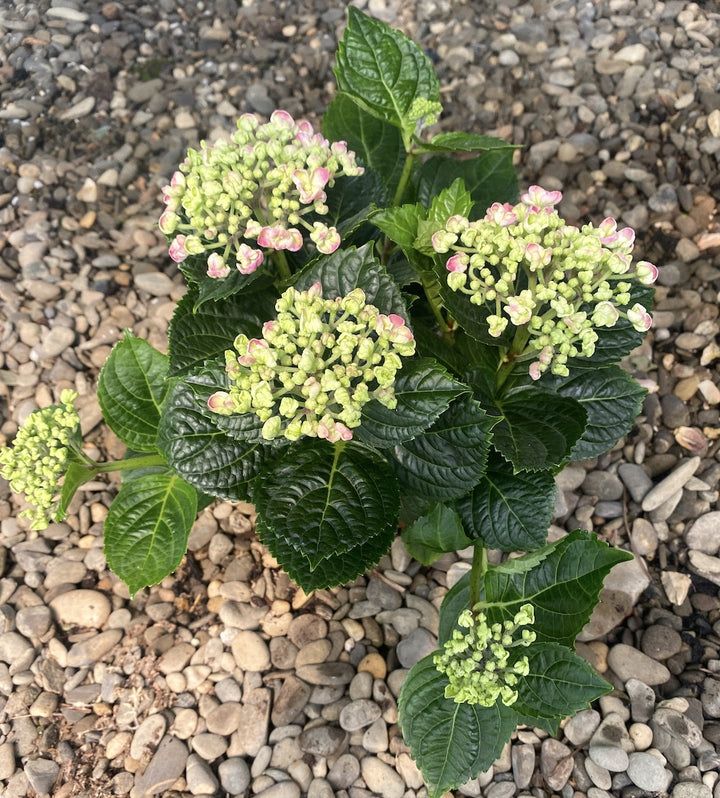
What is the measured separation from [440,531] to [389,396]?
2.00 ft

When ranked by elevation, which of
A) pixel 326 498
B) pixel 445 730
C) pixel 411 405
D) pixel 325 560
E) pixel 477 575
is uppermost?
pixel 411 405

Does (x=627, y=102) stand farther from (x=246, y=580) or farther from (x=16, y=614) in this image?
(x=16, y=614)

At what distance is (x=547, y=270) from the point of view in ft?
3.94

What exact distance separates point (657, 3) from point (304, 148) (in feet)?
7.11

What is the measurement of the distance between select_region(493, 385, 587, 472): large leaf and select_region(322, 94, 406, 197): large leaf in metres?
0.68

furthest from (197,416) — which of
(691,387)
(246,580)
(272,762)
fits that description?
(691,387)

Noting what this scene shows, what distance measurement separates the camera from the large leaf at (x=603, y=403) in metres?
1.51

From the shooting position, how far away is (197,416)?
1.33m

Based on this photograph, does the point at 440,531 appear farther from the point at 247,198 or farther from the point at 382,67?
the point at 382,67

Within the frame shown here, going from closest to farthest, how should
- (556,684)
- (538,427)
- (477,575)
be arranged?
(556,684) → (538,427) → (477,575)

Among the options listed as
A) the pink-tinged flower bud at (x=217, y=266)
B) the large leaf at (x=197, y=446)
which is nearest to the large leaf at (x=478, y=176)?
the pink-tinged flower bud at (x=217, y=266)

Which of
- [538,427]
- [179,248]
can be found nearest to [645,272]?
[538,427]

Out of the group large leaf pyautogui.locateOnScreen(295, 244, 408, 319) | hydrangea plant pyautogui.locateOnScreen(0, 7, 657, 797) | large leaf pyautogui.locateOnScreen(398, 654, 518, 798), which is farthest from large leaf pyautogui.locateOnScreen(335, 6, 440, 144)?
large leaf pyautogui.locateOnScreen(398, 654, 518, 798)

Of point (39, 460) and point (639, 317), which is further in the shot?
point (39, 460)
